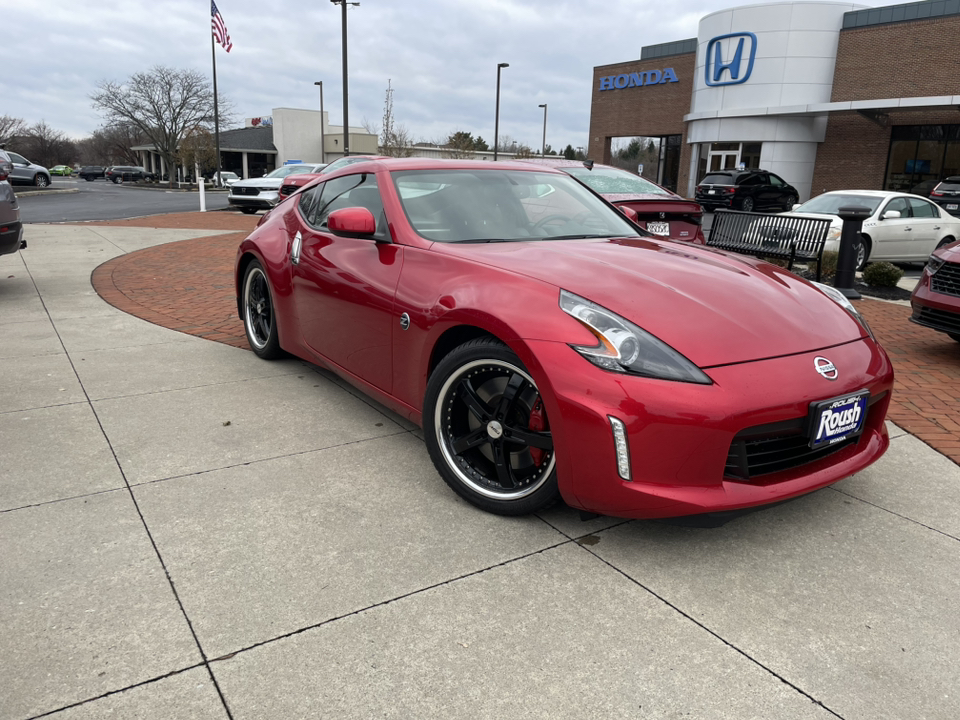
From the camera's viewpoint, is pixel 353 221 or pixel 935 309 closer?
pixel 353 221

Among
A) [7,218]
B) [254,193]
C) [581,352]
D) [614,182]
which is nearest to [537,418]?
[581,352]

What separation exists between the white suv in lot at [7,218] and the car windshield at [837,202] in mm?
11994

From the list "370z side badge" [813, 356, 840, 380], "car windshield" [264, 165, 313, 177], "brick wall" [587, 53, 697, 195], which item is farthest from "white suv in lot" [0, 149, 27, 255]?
"brick wall" [587, 53, 697, 195]

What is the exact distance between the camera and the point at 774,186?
989 inches

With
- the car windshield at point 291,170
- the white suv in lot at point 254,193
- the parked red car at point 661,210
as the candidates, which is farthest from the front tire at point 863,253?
the car windshield at point 291,170

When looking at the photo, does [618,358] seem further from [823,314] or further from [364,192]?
[364,192]

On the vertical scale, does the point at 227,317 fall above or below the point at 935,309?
below

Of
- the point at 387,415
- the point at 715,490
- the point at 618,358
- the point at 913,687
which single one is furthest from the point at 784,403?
the point at 387,415

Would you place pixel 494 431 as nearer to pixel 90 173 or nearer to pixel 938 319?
pixel 938 319

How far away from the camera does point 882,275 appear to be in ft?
30.6

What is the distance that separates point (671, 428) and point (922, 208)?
1281 cm

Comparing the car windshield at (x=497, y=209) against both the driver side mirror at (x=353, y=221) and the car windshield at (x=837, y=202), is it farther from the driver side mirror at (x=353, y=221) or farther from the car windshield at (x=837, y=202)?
the car windshield at (x=837, y=202)

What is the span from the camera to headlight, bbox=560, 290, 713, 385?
2486 millimetres

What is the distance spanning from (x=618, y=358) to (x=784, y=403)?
0.60 meters
